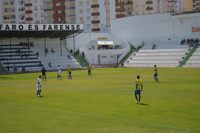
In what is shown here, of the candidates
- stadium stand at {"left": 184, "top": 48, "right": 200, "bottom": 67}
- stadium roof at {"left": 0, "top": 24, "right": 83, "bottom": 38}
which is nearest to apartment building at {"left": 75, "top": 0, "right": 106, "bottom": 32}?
stadium roof at {"left": 0, "top": 24, "right": 83, "bottom": 38}

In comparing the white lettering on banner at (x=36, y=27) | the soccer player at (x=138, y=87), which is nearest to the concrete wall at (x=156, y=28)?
the white lettering on banner at (x=36, y=27)

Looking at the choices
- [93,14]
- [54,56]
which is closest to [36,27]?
[54,56]

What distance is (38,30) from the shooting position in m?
94.9

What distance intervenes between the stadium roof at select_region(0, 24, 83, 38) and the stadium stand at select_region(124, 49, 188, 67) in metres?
15.4

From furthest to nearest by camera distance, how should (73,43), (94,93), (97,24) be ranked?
(97,24) → (73,43) → (94,93)

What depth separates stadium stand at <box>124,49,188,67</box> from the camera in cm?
9756

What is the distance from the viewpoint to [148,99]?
112 ft

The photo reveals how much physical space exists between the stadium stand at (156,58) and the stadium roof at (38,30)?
15366 mm

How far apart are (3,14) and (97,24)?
35420mm

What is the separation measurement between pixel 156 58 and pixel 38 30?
27589 millimetres

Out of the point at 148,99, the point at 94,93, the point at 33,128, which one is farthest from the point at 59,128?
the point at 94,93

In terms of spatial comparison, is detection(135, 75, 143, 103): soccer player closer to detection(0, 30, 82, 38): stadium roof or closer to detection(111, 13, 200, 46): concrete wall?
detection(0, 30, 82, 38): stadium roof

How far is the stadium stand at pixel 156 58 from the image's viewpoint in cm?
9756

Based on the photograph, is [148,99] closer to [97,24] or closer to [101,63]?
[101,63]
